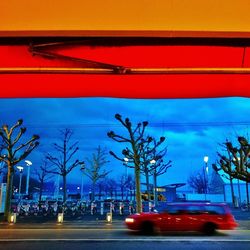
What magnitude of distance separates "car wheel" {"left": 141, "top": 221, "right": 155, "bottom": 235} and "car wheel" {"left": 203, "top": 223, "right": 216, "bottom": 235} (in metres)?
2.18

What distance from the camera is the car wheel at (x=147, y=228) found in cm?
1380

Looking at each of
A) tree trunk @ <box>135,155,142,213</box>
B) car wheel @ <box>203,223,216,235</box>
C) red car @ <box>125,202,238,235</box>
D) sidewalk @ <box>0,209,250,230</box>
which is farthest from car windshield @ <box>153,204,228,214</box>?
tree trunk @ <box>135,155,142,213</box>

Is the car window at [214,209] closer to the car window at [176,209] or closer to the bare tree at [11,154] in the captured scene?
the car window at [176,209]

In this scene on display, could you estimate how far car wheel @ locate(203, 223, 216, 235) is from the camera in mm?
13876

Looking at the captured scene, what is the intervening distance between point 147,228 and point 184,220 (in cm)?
159

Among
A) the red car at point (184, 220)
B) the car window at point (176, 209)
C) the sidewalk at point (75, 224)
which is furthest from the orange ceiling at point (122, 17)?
the sidewalk at point (75, 224)

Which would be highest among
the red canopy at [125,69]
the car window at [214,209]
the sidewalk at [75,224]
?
the red canopy at [125,69]

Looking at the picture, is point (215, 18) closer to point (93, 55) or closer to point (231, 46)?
point (231, 46)

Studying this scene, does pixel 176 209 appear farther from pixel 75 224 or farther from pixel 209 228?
pixel 75 224

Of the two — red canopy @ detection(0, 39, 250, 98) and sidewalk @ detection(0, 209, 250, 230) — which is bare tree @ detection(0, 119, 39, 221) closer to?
sidewalk @ detection(0, 209, 250, 230)

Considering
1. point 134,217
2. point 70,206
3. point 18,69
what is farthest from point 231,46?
point 70,206

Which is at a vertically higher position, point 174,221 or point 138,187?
point 138,187

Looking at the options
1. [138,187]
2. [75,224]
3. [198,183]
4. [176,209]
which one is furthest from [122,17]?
[198,183]

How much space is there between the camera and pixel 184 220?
13938 millimetres
